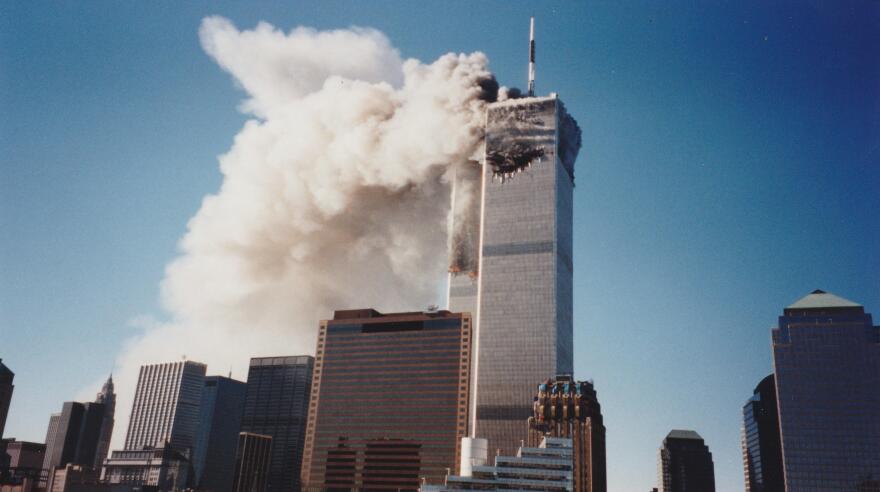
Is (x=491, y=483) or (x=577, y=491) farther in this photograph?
(x=577, y=491)

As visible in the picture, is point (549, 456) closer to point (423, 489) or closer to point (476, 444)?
point (476, 444)

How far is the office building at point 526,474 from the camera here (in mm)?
179875

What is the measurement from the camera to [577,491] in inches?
7766

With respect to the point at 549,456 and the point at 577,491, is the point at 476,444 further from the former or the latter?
the point at 577,491

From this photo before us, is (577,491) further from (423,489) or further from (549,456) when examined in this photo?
(423,489)

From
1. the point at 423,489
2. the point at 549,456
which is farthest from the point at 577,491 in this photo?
the point at 423,489

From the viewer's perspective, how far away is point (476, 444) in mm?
187750

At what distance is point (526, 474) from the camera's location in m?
182

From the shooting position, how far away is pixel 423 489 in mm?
188000

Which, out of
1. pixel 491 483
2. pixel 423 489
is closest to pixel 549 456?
pixel 491 483

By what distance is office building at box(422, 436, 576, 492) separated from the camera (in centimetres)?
17988

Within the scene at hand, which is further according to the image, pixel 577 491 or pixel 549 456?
pixel 577 491

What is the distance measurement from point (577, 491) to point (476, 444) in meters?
30.9

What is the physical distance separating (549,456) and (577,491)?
63.2 feet
